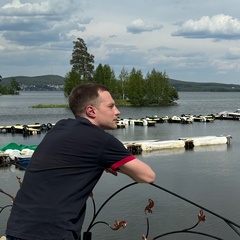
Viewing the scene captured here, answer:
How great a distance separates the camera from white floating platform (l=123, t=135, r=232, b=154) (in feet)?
121

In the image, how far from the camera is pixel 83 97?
3.13m

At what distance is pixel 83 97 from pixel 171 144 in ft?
119

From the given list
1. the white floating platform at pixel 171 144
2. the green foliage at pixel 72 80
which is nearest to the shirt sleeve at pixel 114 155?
the white floating platform at pixel 171 144

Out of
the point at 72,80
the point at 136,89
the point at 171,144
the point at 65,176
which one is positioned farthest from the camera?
the point at 136,89

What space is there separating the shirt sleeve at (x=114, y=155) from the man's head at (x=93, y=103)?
260 mm

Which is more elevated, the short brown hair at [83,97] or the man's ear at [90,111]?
the short brown hair at [83,97]

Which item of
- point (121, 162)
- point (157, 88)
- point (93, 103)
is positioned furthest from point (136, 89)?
point (121, 162)

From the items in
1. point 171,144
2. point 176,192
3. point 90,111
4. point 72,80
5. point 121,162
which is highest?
point 72,80

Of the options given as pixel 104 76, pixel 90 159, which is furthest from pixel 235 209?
pixel 104 76

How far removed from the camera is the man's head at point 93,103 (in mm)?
3137

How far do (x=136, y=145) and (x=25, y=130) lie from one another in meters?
18.6

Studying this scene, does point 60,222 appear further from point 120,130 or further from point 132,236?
point 120,130

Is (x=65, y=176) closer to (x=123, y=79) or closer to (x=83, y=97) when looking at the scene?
(x=83, y=97)

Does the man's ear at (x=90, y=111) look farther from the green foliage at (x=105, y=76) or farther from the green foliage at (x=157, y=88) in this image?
the green foliage at (x=157, y=88)
